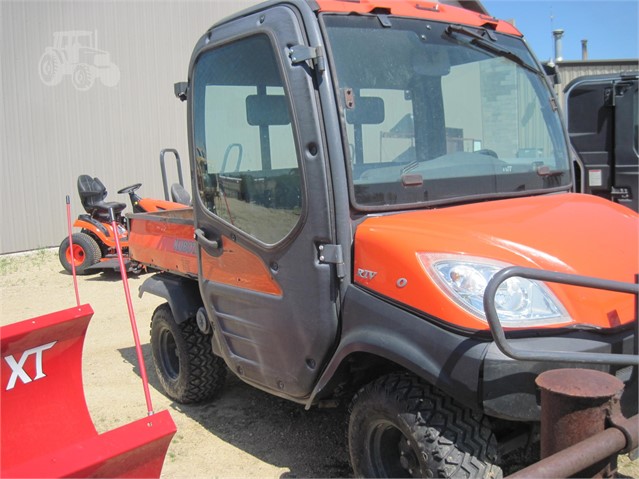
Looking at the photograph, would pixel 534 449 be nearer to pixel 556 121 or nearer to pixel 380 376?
pixel 380 376

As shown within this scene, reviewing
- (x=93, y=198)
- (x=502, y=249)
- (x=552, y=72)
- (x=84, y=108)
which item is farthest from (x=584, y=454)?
(x=84, y=108)

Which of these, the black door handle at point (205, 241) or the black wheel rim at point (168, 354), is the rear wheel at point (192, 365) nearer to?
the black wheel rim at point (168, 354)

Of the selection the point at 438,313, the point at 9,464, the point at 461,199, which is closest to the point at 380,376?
the point at 438,313

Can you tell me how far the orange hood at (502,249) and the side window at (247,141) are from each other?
0.48 m

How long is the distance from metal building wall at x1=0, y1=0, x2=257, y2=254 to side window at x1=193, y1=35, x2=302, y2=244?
8.79 metres

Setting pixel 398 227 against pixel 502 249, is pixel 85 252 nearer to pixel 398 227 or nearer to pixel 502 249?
pixel 398 227

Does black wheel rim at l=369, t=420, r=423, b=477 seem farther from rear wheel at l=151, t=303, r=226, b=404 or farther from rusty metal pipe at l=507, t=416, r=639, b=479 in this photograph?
rear wheel at l=151, t=303, r=226, b=404

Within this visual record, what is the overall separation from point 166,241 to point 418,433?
263 cm

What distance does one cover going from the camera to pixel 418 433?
2205 mm

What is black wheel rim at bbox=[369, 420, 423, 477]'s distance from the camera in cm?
246

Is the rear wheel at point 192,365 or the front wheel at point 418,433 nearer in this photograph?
the front wheel at point 418,433

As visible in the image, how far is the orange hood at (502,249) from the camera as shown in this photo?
7.05 feet

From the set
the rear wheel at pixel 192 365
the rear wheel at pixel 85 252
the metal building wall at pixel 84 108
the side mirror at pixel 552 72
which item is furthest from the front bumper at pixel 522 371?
the metal building wall at pixel 84 108

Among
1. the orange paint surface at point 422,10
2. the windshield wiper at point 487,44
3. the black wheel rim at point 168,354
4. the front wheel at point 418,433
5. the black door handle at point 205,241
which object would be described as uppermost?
the orange paint surface at point 422,10
